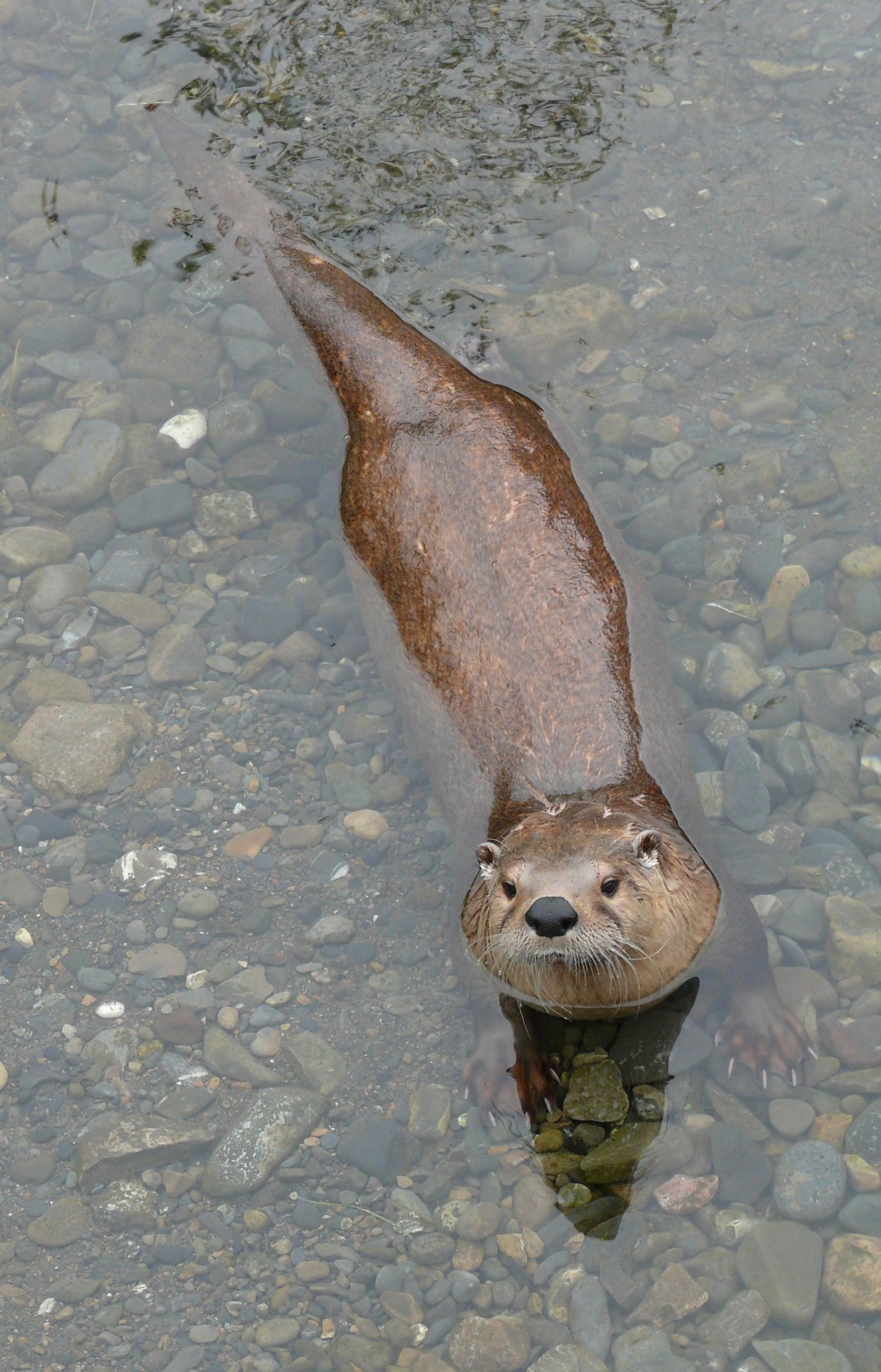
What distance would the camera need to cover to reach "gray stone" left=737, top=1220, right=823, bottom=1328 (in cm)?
443

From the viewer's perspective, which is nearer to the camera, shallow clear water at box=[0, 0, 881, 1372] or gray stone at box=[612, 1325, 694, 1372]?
gray stone at box=[612, 1325, 694, 1372]

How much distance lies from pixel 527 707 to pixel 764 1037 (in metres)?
1.56

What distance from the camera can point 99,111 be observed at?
875cm

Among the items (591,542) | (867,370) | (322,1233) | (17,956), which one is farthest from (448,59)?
(322,1233)

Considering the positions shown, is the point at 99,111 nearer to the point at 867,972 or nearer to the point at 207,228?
the point at 207,228

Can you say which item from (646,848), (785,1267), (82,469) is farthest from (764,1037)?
(82,469)

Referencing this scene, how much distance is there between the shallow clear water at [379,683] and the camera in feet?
15.5

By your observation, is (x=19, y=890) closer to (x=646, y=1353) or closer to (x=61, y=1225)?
(x=61, y=1225)

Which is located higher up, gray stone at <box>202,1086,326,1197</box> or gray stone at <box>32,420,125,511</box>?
gray stone at <box>32,420,125,511</box>

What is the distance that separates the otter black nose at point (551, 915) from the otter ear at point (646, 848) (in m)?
0.49

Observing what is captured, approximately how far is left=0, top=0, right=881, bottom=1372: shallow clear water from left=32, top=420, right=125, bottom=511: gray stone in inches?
1.1

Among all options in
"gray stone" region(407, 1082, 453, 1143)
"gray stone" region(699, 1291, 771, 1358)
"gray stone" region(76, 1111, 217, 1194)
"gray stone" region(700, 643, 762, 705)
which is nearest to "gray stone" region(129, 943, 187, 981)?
"gray stone" region(76, 1111, 217, 1194)

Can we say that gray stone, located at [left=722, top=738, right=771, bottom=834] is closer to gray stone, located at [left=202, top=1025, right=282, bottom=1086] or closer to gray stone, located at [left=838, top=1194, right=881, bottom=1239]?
gray stone, located at [left=838, top=1194, right=881, bottom=1239]

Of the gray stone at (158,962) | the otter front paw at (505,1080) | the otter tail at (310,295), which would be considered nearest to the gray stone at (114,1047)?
the gray stone at (158,962)
